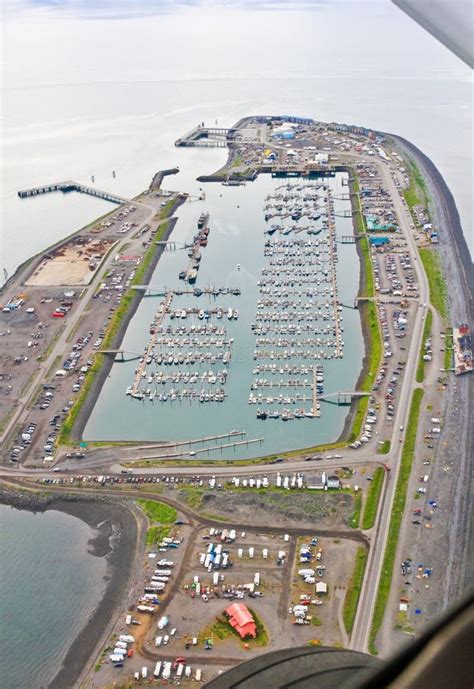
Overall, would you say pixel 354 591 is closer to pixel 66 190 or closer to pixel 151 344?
pixel 151 344

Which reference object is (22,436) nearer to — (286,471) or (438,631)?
(286,471)

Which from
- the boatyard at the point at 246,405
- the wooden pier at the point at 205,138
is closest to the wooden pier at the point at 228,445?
the boatyard at the point at 246,405

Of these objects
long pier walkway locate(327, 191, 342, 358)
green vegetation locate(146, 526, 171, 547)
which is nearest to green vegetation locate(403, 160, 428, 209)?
long pier walkway locate(327, 191, 342, 358)

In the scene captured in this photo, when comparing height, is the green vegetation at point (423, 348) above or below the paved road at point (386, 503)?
above

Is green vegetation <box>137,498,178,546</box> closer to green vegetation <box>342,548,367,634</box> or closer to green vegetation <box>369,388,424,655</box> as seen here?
green vegetation <box>342,548,367,634</box>

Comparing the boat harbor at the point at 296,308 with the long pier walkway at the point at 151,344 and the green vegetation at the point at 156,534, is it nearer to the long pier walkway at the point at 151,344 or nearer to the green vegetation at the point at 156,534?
the long pier walkway at the point at 151,344
